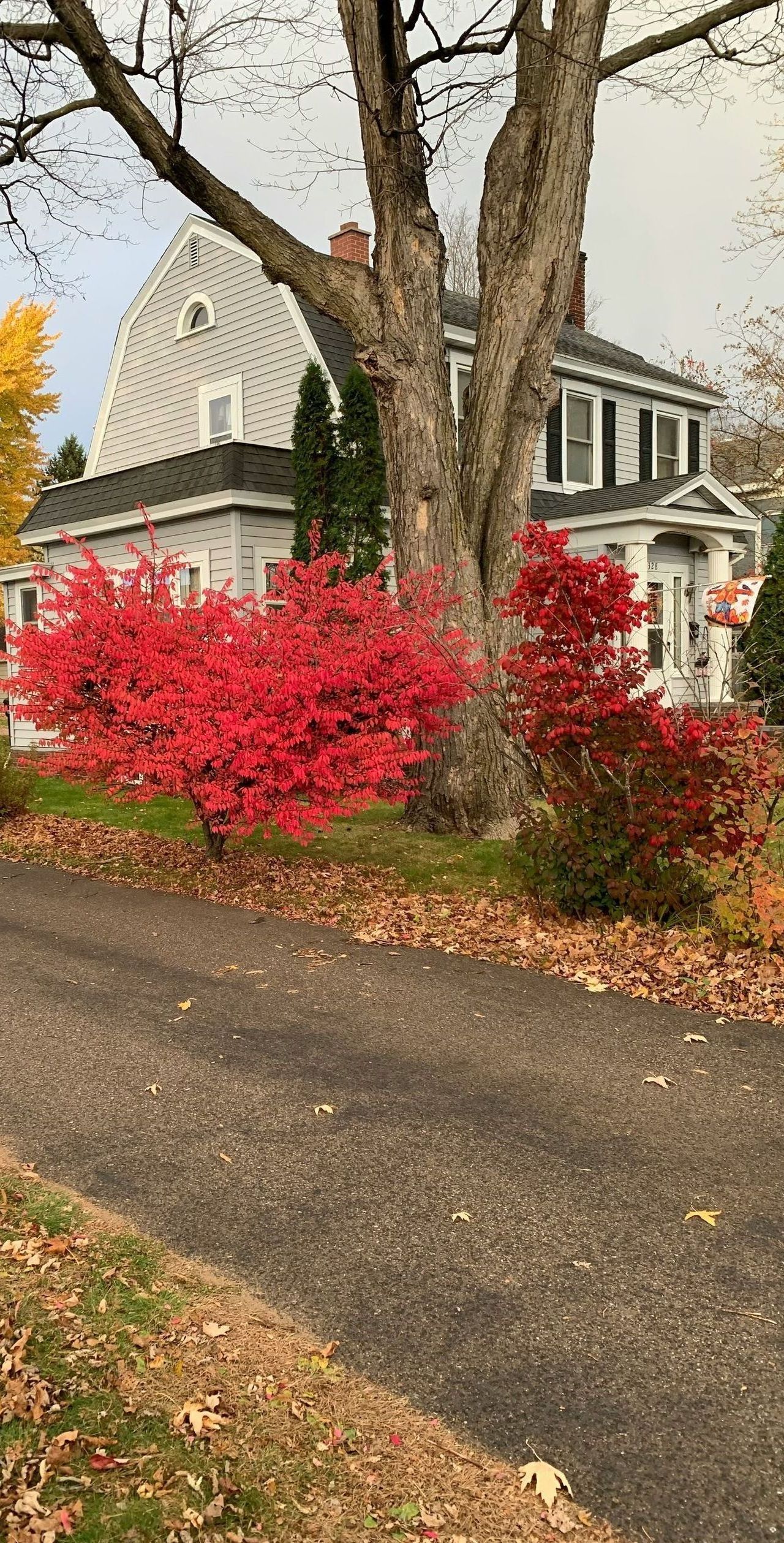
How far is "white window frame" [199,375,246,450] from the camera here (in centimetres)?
1764

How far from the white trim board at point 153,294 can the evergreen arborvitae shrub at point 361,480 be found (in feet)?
2.40

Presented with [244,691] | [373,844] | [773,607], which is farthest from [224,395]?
[244,691]

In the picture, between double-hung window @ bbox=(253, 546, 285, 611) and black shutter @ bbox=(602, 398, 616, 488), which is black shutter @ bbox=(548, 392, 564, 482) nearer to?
black shutter @ bbox=(602, 398, 616, 488)

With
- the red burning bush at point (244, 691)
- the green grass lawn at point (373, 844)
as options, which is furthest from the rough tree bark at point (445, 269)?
the red burning bush at point (244, 691)

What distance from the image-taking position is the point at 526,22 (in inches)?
422

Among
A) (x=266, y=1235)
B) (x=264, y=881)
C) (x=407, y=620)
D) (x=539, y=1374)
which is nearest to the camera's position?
(x=539, y=1374)

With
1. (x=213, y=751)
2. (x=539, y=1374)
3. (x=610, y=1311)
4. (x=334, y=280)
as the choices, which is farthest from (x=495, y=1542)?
(x=334, y=280)

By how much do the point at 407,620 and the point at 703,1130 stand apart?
16.8 feet

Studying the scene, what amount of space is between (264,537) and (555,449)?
7.24 metres

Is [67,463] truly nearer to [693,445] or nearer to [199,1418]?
[693,445]

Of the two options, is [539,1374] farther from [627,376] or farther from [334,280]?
[627,376]

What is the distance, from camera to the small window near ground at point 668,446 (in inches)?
895

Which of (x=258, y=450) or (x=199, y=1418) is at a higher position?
(x=258, y=450)

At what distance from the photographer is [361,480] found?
14562mm
